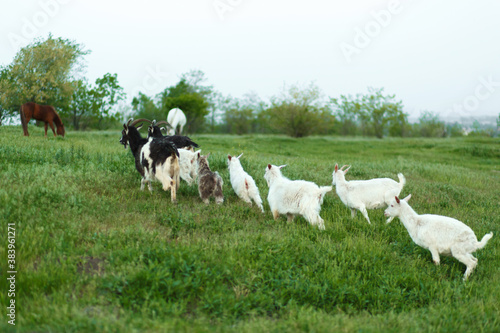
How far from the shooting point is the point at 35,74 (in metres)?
23.1

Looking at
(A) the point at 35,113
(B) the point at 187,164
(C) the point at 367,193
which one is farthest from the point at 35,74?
(C) the point at 367,193

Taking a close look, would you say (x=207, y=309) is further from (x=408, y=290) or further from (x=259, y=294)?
(x=408, y=290)

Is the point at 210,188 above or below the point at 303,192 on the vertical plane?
below

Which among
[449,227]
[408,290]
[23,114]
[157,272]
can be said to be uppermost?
[23,114]

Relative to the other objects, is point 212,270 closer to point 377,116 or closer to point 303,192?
point 303,192

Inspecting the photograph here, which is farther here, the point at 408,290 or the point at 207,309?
the point at 408,290

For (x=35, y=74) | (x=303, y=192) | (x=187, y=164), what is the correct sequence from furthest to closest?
(x=35, y=74), (x=187, y=164), (x=303, y=192)

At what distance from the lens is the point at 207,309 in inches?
154

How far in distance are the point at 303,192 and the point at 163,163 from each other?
3.07 meters

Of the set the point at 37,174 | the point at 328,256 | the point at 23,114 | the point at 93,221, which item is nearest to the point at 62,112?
the point at 23,114

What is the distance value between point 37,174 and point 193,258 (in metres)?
4.88

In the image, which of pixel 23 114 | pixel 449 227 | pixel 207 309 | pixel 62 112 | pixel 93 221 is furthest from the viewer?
pixel 62 112

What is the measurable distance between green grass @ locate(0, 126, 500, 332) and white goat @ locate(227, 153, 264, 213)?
1.37ft

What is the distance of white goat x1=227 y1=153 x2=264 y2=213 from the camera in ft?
24.8
